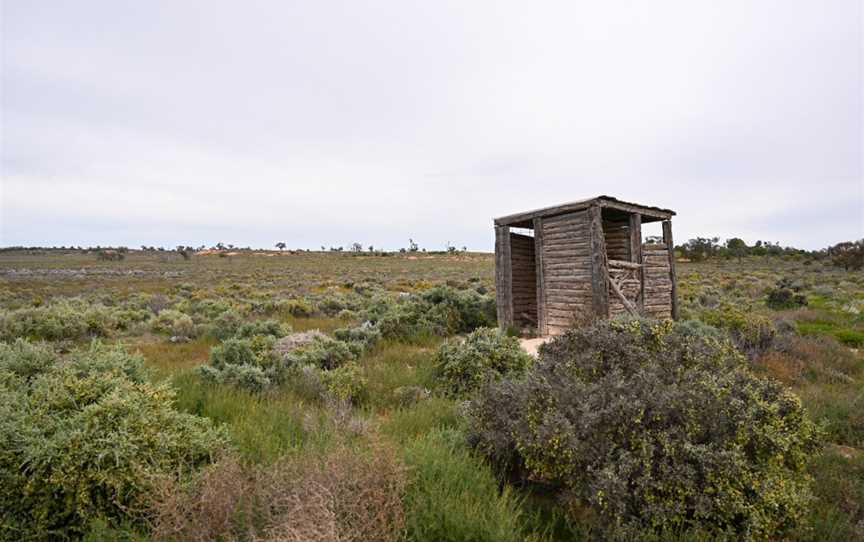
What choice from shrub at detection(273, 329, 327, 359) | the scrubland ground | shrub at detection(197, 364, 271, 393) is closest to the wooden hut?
the scrubland ground

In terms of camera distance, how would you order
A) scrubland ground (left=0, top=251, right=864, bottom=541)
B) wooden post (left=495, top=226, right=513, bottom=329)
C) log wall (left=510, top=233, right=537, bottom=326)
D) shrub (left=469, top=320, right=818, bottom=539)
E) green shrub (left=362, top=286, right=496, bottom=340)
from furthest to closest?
log wall (left=510, top=233, right=537, bottom=326)
wooden post (left=495, top=226, right=513, bottom=329)
green shrub (left=362, top=286, right=496, bottom=340)
shrub (left=469, top=320, right=818, bottom=539)
scrubland ground (left=0, top=251, right=864, bottom=541)

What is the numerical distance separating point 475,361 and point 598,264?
4630mm

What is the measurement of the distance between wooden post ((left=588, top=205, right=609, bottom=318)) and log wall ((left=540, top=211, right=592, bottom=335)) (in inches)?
9.9

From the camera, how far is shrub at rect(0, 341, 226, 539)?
8.97 ft

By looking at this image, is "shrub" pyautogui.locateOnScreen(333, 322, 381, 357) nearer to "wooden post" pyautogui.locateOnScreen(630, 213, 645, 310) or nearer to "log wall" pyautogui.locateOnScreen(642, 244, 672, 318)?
"wooden post" pyautogui.locateOnScreen(630, 213, 645, 310)

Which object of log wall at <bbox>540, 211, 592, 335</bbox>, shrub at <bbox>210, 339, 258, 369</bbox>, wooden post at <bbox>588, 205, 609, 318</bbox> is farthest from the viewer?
log wall at <bbox>540, 211, 592, 335</bbox>

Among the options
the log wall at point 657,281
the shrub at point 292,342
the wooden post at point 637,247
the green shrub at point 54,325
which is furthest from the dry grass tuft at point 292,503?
the green shrub at point 54,325

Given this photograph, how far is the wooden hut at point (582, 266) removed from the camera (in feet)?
32.1

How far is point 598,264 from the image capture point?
9641mm

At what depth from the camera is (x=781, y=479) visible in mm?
2865

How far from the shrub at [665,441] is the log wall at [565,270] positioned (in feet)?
19.9

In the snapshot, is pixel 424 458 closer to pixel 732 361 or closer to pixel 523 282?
pixel 732 361

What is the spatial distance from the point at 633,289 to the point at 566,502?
8.78 meters

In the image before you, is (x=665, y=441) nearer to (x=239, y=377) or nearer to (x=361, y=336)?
(x=239, y=377)
